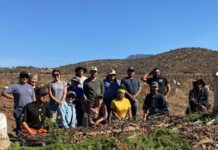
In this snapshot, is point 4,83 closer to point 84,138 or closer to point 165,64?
point 84,138

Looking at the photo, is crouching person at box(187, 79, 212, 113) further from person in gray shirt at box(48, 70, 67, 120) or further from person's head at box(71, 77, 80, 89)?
person in gray shirt at box(48, 70, 67, 120)

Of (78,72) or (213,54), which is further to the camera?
(213,54)

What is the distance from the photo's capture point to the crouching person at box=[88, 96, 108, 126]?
1006cm

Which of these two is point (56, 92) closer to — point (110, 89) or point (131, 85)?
point (110, 89)

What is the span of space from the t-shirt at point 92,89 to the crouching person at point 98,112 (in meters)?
0.42

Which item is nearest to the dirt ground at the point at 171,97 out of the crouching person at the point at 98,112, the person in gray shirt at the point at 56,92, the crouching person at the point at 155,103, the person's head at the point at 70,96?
the person in gray shirt at the point at 56,92

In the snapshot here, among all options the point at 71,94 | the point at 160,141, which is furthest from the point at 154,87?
the point at 160,141

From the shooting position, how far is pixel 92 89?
1073 centimetres

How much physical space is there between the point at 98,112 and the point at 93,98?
0.61m

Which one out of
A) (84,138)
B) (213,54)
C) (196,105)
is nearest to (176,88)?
(196,105)

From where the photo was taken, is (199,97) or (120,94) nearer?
(120,94)

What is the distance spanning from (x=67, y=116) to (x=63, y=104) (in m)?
0.33

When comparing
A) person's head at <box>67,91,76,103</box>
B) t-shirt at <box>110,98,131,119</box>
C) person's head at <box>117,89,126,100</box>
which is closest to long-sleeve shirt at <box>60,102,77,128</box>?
person's head at <box>67,91,76,103</box>

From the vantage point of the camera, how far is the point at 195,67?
45.6 metres
